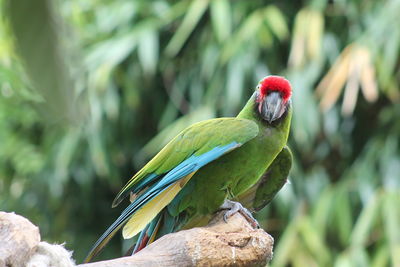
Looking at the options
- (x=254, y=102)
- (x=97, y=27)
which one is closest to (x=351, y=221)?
(x=97, y=27)

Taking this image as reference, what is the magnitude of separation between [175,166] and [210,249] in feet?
0.79

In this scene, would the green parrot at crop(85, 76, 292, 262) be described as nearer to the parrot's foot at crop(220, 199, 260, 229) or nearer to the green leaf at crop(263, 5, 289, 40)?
the parrot's foot at crop(220, 199, 260, 229)

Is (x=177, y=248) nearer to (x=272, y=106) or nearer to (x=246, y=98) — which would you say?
(x=272, y=106)

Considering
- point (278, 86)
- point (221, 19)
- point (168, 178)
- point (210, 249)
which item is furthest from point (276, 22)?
point (210, 249)

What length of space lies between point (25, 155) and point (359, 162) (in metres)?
1.55

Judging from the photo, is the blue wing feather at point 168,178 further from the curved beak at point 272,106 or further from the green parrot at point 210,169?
the curved beak at point 272,106

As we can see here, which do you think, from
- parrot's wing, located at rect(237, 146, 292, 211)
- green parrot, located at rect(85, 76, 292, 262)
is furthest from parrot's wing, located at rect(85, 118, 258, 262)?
parrot's wing, located at rect(237, 146, 292, 211)

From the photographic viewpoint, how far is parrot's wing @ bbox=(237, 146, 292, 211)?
1.24 metres

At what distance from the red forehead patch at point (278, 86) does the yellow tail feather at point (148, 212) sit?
0.83 feet

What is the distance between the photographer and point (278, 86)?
1.22m

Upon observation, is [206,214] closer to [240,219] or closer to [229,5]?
[240,219]

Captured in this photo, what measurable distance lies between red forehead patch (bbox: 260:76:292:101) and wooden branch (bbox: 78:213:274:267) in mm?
307

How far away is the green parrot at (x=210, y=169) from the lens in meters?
1.07

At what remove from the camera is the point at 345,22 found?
9.75ft
